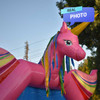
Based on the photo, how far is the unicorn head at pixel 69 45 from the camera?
11.0 feet

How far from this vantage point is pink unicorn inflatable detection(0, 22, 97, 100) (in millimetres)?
3090

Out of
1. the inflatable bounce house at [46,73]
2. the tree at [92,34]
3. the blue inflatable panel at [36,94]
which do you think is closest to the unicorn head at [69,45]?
the inflatable bounce house at [46,73]

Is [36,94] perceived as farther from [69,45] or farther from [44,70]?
[69,45]

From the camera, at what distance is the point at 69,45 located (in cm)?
346

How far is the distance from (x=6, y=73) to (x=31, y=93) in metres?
0.74

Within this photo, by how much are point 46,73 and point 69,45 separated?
28.9 inches

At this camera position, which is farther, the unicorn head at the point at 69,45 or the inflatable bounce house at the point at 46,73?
the unicorn head at the point at 69,45

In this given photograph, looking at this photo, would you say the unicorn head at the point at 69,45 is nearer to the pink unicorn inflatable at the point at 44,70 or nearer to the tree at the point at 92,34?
the pink unicorn inflatable at the point at 44,70

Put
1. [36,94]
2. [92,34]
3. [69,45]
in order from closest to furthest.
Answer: [69,45] < [36,94] < [92,34]

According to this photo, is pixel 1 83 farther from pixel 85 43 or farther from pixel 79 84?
pixel 85 43

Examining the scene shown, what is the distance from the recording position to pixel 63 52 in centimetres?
355

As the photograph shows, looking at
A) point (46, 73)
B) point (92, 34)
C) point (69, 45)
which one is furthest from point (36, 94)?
point (92, 34)

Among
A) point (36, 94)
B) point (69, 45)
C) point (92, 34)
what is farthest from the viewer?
point (92, 34)

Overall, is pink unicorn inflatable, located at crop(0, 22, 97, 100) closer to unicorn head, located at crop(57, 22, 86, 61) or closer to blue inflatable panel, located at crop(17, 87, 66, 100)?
unicorn head, located at crop(57, 22, 86, 61)
